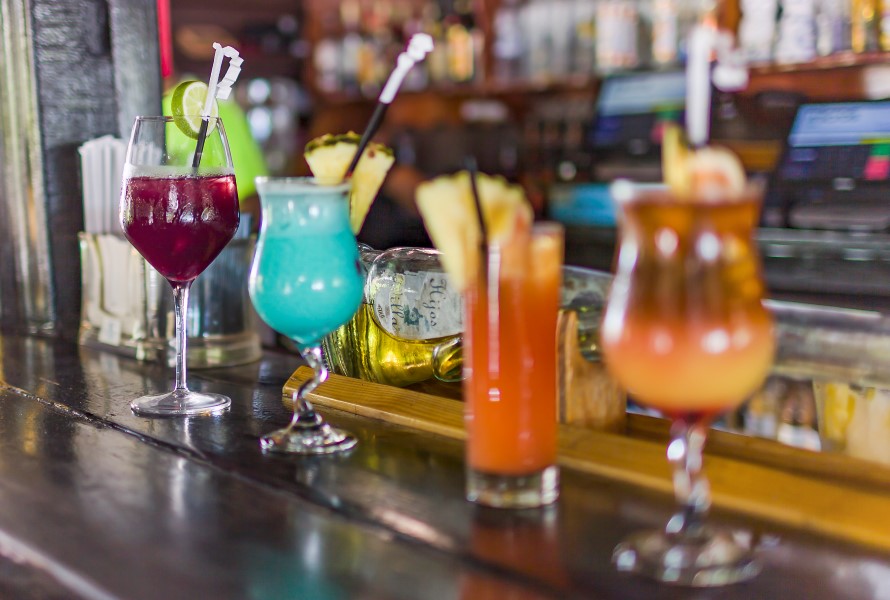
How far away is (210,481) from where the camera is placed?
0.88m

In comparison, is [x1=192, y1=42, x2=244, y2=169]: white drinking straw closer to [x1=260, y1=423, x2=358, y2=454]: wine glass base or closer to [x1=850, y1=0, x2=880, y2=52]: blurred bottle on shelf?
[x1=260, y1=423, x2=358, y2=454]: wine glass base

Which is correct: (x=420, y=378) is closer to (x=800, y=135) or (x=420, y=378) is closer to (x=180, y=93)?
(x=180, y=93)

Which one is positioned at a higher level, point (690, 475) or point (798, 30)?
point (798, 30)

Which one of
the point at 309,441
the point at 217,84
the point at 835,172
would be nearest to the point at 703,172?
the point at 309,441

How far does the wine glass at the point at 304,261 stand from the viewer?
0.91 m

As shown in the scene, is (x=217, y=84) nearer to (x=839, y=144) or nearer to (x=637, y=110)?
(x=839, y=144)

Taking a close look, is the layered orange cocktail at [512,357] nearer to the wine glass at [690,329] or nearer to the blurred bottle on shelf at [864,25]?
the wine glass at [690,329]

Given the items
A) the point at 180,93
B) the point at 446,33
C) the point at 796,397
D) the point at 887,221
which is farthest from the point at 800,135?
the point at 180,93

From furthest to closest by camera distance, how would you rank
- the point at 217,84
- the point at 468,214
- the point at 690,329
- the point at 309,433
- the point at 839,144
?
the point at 839,144 → the point at 217,84 → the point at 309,433 → the point at 468,214 → the point at 690,329

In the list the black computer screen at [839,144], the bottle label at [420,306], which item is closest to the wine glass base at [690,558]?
the bottle label at [420,306]

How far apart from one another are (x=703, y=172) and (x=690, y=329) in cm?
10

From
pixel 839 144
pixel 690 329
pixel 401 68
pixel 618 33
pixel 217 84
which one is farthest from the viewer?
pixel 618 33

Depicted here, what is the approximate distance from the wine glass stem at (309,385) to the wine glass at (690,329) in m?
0.38

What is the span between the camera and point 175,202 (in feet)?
3.72
